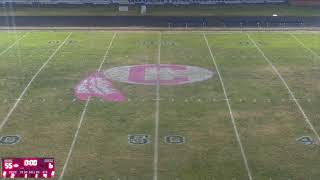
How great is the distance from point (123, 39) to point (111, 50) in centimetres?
384

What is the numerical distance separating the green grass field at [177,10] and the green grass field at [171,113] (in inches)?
506

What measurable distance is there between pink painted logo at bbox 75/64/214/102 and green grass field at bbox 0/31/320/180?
54 cm

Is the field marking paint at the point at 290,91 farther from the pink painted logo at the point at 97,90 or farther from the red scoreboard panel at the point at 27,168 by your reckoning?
the red scoreboard panel at the point at 27,168

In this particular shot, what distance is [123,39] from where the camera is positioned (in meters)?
37.3

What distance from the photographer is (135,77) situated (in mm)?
27500

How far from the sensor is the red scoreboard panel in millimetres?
12742

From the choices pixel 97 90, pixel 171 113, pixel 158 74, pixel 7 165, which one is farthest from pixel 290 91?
pixel 7 165

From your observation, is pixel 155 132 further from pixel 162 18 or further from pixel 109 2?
pixel 109 2

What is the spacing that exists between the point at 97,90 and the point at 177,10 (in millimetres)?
26816

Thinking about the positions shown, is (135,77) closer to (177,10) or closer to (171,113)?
(171,113)

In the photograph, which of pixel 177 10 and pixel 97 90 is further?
pixel 177 10

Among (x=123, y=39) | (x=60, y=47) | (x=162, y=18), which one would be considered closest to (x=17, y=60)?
(x=60, y=47)

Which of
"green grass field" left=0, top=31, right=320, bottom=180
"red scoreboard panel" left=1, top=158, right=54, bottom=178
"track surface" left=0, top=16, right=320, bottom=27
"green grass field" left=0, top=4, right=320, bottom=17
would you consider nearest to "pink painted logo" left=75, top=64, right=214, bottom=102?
"green grass field" left=0, top=31, right=320, bottom=180

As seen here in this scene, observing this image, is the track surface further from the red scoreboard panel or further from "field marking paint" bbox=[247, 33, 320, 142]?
the red scoreboard panel
